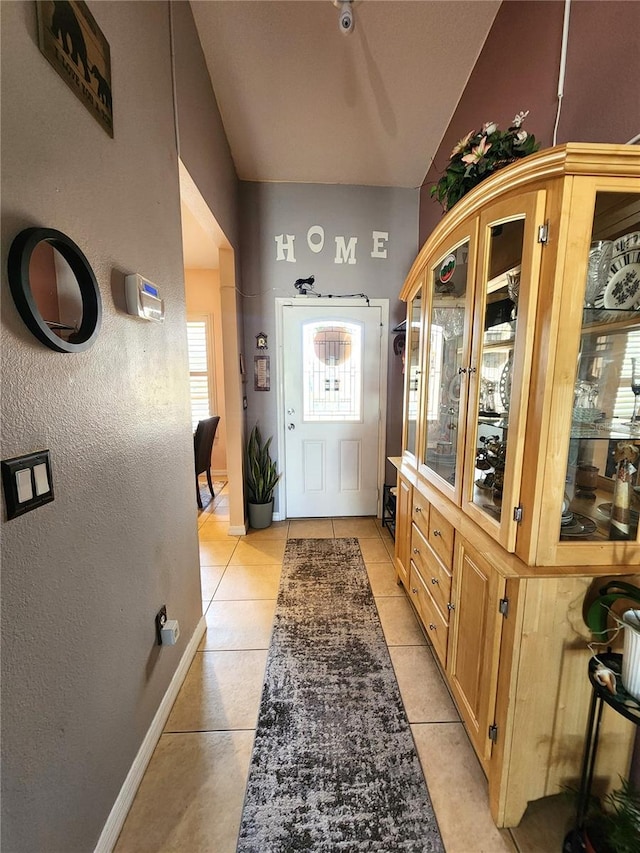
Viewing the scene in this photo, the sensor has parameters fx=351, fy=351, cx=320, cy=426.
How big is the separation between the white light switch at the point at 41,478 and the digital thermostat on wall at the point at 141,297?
63 cm

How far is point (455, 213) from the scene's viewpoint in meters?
1.35

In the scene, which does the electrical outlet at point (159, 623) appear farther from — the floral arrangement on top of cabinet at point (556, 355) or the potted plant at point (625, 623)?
the potted plant at point (625, 623)

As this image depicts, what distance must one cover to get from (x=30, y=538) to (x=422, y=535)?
1574 millimetres

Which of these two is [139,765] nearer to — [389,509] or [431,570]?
[431,570]

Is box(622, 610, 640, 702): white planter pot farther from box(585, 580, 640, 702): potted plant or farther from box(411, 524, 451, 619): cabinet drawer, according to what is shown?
box(411, 524, 451, 619): cabinet drawer

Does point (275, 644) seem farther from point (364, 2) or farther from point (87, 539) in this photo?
point (364, 2)

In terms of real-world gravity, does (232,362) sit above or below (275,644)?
above

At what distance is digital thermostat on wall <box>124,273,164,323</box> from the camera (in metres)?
1.18

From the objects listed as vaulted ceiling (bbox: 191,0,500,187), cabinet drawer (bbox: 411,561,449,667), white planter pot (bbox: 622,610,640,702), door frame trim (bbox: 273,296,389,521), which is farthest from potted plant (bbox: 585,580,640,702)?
vaulted ceiling (bbox: 191,0,500,187)

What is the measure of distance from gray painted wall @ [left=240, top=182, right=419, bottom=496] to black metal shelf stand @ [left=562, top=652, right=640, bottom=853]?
9.04 ft

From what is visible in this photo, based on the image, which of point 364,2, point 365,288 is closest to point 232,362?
point 365,288

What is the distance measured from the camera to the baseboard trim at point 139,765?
1036 millimetres

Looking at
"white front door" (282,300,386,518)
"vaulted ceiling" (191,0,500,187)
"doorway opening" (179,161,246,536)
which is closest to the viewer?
"vaulted ceiling" (191,0,500,187)

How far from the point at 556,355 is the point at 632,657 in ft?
2.59
